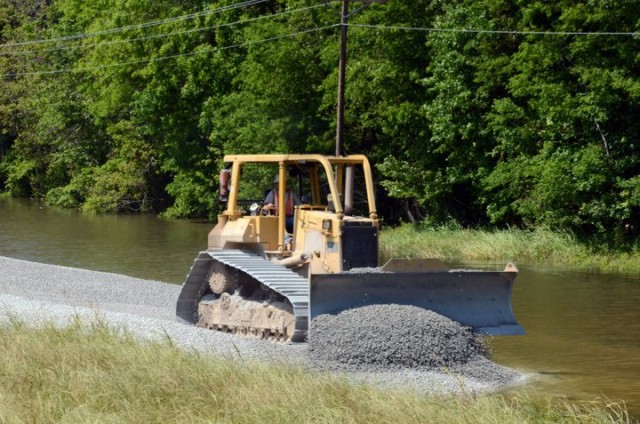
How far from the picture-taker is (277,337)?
676 inches

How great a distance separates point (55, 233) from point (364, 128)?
1227 centimetres

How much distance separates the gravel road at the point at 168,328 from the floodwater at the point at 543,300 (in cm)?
83

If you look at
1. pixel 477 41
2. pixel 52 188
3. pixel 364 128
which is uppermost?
pixel 477 41

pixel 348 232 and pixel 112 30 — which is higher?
pixel 112 30

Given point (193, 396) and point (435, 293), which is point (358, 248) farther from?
point (193, 396)

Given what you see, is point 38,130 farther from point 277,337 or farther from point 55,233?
point 277,337

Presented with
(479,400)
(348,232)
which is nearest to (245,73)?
(348,232)

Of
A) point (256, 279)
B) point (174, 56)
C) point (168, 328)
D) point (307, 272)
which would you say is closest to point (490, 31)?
point (307, 272)

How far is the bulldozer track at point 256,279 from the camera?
638 inches

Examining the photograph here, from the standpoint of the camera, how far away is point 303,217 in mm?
18438

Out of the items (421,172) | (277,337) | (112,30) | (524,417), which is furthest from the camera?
(112,30)

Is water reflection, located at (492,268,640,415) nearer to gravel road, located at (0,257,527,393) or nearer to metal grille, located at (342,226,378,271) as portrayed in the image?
gravel road, located at (0,257,527,393)

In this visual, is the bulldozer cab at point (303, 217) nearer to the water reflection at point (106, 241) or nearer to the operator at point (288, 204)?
the operator at point (288, 204)

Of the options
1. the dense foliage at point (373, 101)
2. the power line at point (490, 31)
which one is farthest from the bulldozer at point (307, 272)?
the dense foliage at point (373, 101)
